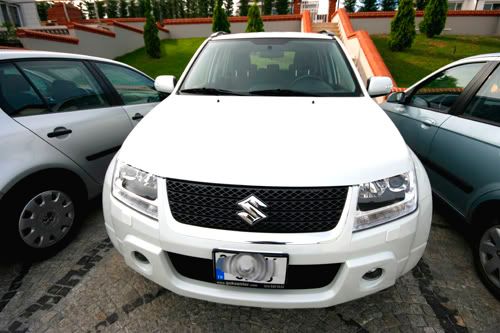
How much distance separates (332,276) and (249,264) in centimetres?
42

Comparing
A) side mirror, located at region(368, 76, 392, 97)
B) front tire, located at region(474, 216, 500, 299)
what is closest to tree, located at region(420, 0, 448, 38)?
side mirror, located at region(368, 76, 392, 97)

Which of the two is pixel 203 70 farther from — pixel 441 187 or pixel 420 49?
pixel 420 49

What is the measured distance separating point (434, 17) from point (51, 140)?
1343cm

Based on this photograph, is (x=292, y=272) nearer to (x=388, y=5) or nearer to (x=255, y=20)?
(x=255, y=20)

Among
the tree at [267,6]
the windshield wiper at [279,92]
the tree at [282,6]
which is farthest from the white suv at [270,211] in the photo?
the tree at [282,6]

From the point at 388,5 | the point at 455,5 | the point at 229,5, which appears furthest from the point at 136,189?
the point at 455,5

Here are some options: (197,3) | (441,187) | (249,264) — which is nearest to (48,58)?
(249,264)

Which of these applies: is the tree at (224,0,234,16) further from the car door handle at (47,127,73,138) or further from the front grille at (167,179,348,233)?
the front grille at (167,179,348,233)

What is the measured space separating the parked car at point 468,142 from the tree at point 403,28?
27.4 ft

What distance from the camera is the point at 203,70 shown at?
2.59m

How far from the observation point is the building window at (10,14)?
1762 centimetres

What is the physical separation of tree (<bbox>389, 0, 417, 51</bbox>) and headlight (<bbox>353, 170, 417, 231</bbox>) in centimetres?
1043

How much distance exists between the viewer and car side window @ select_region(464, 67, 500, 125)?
6.89 feet

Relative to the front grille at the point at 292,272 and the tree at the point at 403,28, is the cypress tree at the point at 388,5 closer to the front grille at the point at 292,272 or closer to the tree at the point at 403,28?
the tree at the point at 403,28
